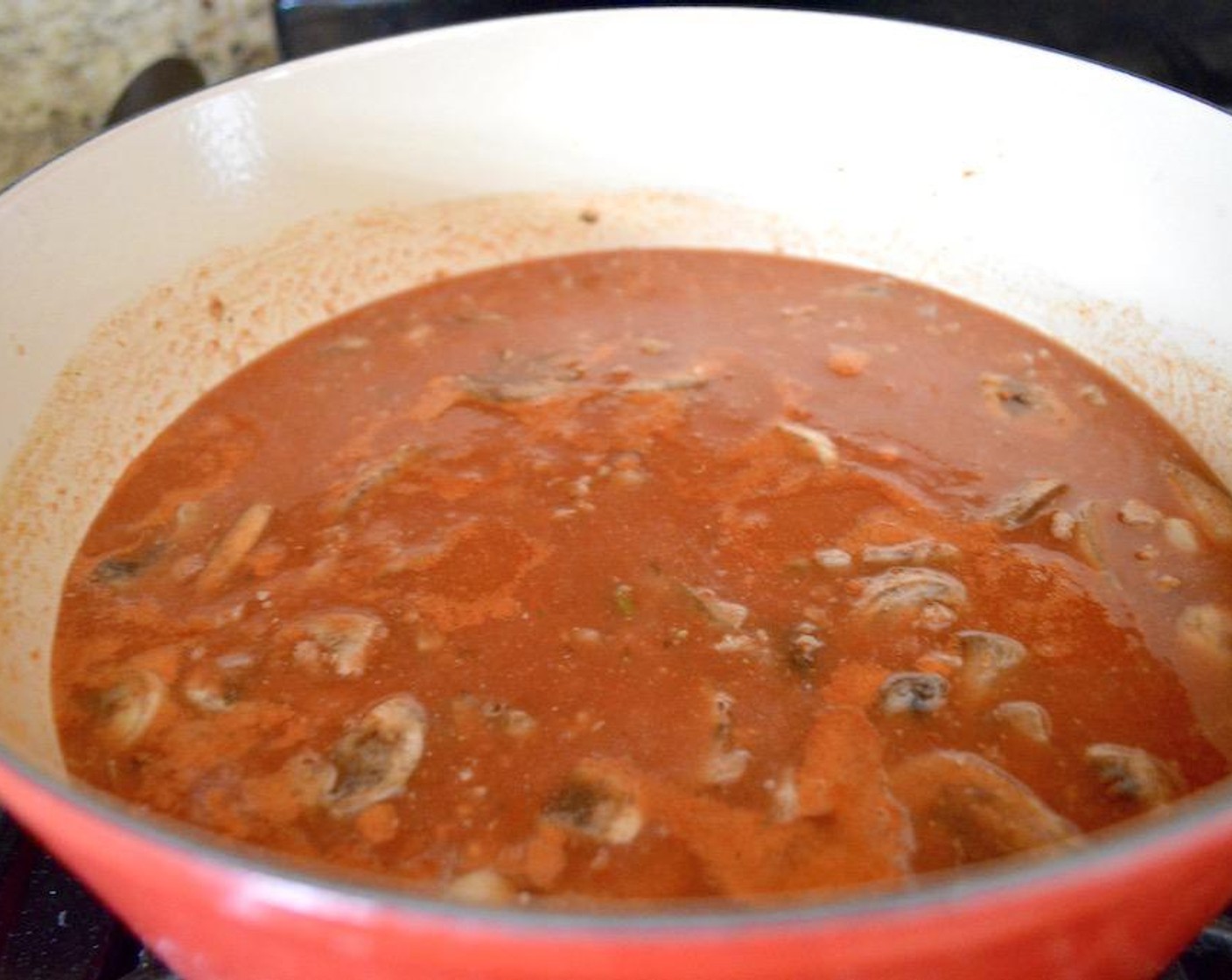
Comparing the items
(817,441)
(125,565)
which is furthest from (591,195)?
(125,565)

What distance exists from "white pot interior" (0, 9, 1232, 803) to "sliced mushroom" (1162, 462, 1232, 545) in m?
0.06

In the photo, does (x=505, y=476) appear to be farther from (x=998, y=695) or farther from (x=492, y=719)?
(x=998, y=695)

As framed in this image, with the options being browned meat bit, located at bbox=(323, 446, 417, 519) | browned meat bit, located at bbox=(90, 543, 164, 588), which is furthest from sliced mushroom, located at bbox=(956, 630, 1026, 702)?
browned meat bit, located at bbox=(90, 543, 164, 588)

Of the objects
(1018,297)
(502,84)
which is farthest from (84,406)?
(1018,297)

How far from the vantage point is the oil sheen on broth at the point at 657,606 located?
1.08m

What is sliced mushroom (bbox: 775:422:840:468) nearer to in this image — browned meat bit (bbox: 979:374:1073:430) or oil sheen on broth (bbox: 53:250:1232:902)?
oil sheen on broth (bbox: 53:250:1232:902)

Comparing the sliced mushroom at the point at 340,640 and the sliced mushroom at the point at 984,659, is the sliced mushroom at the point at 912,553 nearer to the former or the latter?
the sliced mushroom at the point at 984,659

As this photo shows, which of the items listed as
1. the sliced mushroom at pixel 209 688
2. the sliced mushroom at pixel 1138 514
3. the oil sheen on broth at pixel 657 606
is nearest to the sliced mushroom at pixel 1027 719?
the oil sheen on broth at pixel 657 606

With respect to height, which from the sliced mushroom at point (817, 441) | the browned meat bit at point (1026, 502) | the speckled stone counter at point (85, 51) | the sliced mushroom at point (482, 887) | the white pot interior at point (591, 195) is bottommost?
the browned meat bit at point (1026, 502)

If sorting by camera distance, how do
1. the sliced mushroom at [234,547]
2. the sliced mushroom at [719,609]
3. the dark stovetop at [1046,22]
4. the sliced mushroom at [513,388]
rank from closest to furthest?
the sliced mushroom at [719,609], the sliced mushroom at [234,547], the sliced mushroom at [513,388], the dark stovetop at [1046,22]

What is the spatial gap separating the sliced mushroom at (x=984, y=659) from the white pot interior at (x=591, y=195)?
1.66 ft

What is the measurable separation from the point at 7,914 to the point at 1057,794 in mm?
945

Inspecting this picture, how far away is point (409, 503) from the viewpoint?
1446 mm

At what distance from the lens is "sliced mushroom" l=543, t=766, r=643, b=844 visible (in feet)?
3.47
